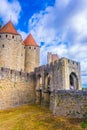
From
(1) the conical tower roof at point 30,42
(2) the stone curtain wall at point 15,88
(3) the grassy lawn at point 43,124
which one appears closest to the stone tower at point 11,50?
(1) the conical tower roof at point 30,42

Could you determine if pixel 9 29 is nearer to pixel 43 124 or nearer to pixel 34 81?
pixel 34 81

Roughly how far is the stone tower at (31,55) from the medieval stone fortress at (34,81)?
1056 millimetres

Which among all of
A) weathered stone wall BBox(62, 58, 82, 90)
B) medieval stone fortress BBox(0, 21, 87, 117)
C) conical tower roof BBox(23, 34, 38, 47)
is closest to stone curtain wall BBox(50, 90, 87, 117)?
medieval stone fortress BBox(0, 21, 87, 117)

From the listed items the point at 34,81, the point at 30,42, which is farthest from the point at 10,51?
the point at 30,42

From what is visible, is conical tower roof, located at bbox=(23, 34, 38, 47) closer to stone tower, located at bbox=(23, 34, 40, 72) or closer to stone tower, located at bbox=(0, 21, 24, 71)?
stone tower, located at bbox=(23, 34, 40, 72)

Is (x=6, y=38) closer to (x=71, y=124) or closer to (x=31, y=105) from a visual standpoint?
(x=31, y=105)

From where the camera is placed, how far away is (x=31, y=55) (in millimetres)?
39188

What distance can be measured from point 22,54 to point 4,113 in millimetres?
15562

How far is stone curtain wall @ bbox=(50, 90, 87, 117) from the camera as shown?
17.7 m

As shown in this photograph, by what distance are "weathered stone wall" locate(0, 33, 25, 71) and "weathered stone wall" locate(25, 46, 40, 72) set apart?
10.4 ft

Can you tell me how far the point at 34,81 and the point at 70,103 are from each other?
1392 cm

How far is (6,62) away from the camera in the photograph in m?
33.8

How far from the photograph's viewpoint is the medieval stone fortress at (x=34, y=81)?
20.5m

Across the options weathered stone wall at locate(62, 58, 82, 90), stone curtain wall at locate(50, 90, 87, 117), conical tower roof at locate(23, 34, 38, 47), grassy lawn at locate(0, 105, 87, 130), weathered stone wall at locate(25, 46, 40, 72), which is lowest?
grassy lawn at locate(0, 105, 87, 130)
